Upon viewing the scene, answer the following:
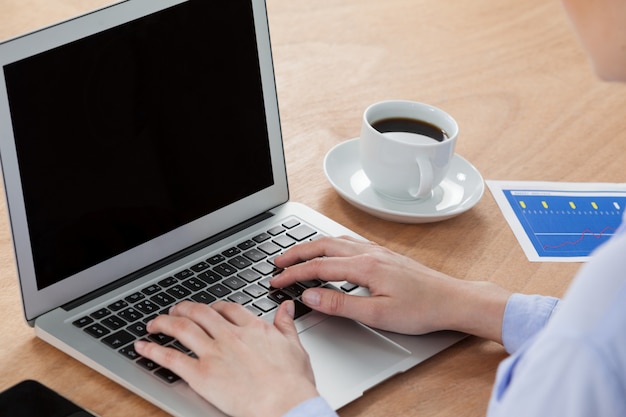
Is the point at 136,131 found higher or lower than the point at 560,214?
higher

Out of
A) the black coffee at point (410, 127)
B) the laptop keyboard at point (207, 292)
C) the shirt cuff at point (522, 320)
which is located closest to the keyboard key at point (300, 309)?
the laptop keyboard at point (207, 292)

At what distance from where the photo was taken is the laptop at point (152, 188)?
0.95 metres

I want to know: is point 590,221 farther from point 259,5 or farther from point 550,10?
point 550,10

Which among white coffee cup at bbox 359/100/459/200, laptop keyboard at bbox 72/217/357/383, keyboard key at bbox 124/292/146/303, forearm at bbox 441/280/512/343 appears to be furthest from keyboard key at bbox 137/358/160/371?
white coffee cup at bbox 359/100/459/200

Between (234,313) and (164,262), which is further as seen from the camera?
(164,262)

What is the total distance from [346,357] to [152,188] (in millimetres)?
304

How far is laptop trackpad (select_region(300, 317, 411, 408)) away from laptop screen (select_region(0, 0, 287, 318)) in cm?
22

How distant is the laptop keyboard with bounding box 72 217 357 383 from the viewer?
0.97 m

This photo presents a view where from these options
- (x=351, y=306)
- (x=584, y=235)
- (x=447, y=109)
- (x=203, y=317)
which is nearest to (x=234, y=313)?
(x=203, y=317)

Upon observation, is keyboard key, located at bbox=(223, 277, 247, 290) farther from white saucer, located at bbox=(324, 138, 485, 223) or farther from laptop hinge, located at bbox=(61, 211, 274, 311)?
white saucer, located at bbox=(324, 138, 485, 223)

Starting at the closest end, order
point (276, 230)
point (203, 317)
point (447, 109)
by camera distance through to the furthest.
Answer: point (203, 317)
point (276, 230)
point (447, 109)

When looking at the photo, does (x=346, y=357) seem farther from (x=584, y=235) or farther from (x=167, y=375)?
(x=584, y=235)

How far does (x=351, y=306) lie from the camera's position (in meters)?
1.02

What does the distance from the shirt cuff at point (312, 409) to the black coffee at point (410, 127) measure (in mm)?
509
